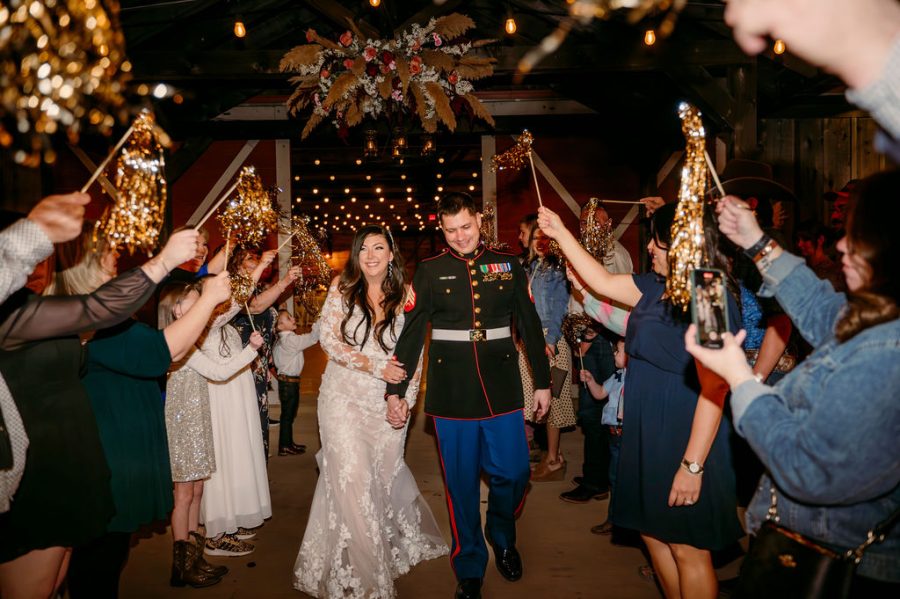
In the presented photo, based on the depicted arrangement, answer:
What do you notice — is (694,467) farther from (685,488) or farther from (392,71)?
(392,71)

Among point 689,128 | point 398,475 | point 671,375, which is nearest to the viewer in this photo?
point 689,128

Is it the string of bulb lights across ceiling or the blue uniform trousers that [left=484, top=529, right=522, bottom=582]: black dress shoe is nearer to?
the blue uniform trousers

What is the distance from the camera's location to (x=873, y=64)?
115 cm

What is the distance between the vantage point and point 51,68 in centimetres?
146

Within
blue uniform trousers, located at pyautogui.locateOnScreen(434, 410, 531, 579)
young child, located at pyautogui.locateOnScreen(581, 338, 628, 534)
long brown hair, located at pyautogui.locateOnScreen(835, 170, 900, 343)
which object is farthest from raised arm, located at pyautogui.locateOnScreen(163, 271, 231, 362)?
long brown hair, located at pyautogui.locateOnScreen(835, 170, 900, 343)

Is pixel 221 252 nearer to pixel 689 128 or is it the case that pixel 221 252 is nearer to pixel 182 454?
pixel 182 454

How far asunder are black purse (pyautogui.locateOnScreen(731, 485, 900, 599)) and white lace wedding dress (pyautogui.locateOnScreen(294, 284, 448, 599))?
2000 mm

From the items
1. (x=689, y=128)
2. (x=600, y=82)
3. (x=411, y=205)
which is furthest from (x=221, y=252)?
(x=411, y=205)

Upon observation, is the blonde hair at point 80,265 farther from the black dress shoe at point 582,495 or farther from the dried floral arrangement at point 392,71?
the black dress shoe at point 582,495

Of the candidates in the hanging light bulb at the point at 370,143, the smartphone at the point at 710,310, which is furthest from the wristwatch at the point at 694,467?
the hanging light bulb at the point at 370,143

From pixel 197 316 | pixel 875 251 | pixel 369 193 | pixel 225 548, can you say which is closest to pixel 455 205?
pixel 197 316

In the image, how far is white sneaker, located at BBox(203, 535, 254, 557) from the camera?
12.2 ft

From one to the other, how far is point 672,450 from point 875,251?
4.08 ft

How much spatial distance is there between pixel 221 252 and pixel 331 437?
1.84m
